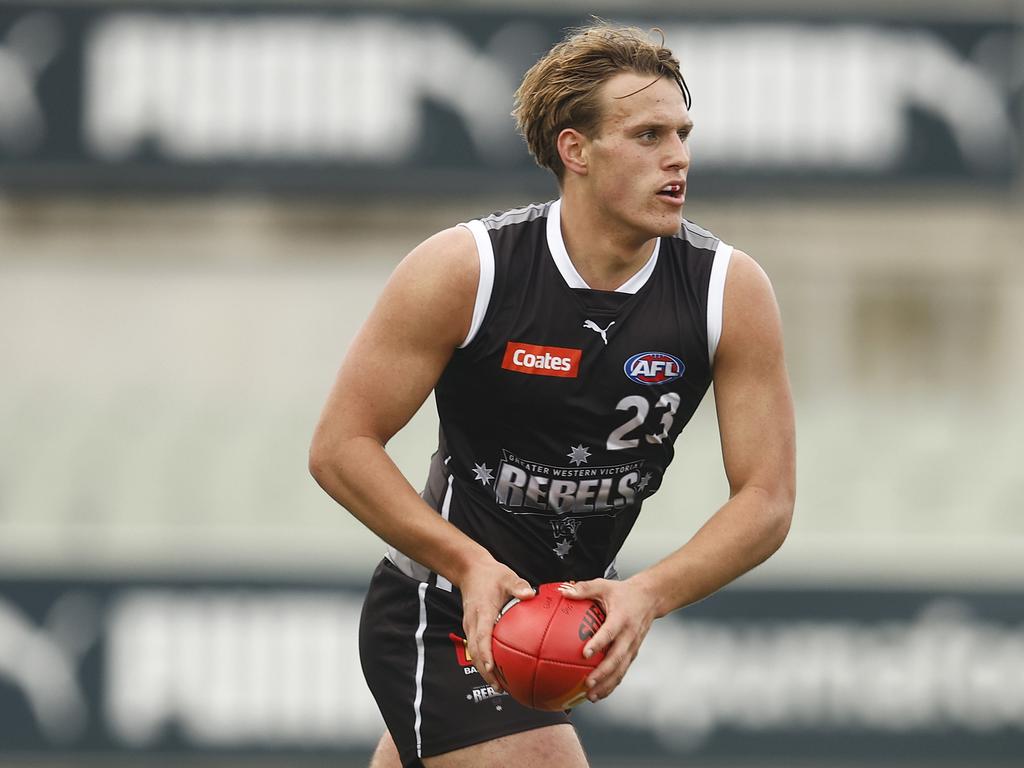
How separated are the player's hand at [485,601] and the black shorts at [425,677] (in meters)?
0.31

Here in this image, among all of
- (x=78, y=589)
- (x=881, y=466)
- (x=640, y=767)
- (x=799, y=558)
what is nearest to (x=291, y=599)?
(x=78, y=589)

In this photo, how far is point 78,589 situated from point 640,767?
3.78m

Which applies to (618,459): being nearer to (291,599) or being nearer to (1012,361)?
(291,599)

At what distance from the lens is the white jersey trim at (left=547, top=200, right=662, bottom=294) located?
421 cm

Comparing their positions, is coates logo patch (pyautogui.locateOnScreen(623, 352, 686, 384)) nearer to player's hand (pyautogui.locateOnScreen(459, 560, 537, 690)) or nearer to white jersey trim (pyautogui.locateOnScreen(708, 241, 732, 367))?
white jersey trim (pyautogui.locateOnScreen(708, 241, 732, 367))

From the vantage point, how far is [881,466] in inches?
480

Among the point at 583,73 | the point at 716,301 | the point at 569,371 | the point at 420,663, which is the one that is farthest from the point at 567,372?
the point at 420,663

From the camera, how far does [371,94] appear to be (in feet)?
46.0

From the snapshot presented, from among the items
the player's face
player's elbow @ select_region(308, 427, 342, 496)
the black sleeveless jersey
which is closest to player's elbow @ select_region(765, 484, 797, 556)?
the black sleeveless jersey

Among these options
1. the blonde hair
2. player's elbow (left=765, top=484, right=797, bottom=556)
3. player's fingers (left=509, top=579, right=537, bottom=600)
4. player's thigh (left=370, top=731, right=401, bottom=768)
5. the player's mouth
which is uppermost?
the blonde hair

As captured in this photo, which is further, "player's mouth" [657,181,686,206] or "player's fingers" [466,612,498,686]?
"player's mouth" [657,181,686,206]

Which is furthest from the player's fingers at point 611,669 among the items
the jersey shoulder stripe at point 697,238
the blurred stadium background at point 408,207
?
the blurred stadium background at point 408,207

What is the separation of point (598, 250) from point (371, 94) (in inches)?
399

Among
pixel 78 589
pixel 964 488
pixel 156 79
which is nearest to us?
pixel 78 589
